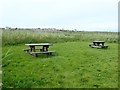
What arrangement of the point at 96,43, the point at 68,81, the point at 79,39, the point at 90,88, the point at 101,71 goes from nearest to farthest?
the point at 90,88
the point at 68,81
the point at 101,71
the point at 96,43
the point at 79,39

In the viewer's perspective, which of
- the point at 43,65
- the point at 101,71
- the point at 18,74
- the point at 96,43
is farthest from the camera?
the point at 96,43

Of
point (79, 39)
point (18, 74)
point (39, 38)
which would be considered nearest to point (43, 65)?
point (18, 74)

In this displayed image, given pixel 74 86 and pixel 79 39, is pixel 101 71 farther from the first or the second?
pixel 79 39

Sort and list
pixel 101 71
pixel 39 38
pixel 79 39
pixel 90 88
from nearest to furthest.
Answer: pixel 90 88 → pixel 101 71 → pixel 39 38 → pixel 79 39

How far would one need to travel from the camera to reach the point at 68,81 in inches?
297

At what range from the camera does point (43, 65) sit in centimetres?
995

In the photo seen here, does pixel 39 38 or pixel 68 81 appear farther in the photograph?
pixel 39 38

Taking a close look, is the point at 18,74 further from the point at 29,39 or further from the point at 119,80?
the point at 29,39

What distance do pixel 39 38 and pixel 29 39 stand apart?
1.02 m

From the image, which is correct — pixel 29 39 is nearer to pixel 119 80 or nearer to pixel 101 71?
pixel 101 71

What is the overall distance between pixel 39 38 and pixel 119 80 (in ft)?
42.6

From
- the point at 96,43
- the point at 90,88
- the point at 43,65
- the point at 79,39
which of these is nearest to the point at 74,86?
the point at 90,88

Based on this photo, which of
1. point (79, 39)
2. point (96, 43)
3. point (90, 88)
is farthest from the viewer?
point (79, 39)

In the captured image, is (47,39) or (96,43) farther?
(47,39)
